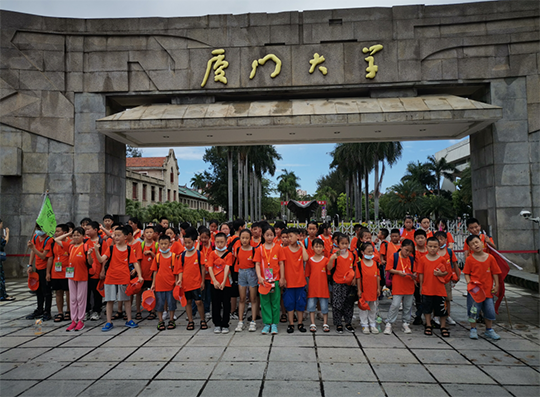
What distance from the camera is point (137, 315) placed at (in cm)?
640

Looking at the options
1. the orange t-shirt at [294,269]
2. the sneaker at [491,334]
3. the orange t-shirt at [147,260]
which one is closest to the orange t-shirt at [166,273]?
the orange t-shirt at [147,260]

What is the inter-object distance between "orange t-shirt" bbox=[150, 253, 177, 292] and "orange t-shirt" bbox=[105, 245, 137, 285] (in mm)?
524

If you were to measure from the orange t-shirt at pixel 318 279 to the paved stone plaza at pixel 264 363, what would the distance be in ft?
1.91

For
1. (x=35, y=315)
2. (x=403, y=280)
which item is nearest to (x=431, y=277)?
(x=403, y=280)

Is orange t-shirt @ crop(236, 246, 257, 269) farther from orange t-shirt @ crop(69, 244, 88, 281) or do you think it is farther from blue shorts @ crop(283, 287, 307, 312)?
orange t-shirt @ crop(69, 244, 88, 281)

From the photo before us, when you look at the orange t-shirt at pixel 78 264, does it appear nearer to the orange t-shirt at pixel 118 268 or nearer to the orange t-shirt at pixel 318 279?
the orange t-shirt at pixel 118 268

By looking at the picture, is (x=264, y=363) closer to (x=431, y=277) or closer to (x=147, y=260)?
(x=431, y=277)

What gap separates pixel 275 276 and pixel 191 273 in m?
1.36

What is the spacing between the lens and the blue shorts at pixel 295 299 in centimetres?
562

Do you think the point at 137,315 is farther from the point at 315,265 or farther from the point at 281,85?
the point at 281,85

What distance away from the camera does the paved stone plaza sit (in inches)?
144

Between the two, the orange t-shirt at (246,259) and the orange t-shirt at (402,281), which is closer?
the orange t-shirt at (402,281)

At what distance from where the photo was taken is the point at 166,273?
5.91m

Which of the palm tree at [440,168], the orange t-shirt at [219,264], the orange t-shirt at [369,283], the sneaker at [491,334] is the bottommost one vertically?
the sneaker at [491,334]
